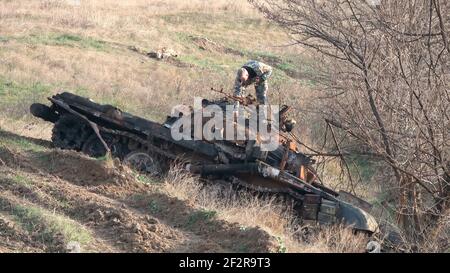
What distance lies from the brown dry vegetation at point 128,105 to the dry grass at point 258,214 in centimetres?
3

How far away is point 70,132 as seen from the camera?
562 inches

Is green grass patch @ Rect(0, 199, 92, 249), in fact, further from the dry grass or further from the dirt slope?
the dry grass

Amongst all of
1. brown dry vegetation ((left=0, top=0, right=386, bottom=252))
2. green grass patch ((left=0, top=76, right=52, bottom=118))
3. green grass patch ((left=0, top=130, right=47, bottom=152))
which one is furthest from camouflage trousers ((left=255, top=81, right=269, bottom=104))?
green grass patch ((left=0, top=76, right=52, bottom=118))

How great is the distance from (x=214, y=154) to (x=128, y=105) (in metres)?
10.2

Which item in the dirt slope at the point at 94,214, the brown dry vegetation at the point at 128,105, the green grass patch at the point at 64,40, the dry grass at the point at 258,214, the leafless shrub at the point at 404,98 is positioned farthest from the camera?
the green grass patch at the point at 64,40

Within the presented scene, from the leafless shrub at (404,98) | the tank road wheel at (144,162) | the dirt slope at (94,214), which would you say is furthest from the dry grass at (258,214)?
the leafless shrub at (404,98)

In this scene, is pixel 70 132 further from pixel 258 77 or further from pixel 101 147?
pixel 258 77

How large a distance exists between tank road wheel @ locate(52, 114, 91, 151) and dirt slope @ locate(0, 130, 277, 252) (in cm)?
142

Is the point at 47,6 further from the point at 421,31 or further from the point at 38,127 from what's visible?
the point at 421,31

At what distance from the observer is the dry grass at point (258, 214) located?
10.8 meters

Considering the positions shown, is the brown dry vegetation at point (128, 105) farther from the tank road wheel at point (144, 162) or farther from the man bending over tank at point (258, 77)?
the man bending over tank at point (258, 77)

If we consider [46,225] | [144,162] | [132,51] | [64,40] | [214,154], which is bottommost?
[132,51]

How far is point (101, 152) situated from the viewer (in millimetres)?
14109

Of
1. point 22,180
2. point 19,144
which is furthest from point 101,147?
point 22,180
